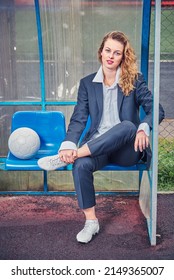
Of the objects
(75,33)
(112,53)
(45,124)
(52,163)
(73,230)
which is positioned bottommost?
(73,230)

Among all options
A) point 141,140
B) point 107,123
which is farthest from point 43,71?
point 141,140

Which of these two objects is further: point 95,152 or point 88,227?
point 88,227

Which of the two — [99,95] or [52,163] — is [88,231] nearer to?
[52,163]

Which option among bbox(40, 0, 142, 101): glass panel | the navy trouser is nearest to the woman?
the navy trouser

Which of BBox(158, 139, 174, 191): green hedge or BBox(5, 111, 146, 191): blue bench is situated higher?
BBox(5, 111, 146, 191): blue bench

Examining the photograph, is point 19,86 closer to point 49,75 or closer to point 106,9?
point 49,75

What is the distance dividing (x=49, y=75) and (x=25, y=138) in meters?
0.72

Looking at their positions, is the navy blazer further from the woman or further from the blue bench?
the blue bench

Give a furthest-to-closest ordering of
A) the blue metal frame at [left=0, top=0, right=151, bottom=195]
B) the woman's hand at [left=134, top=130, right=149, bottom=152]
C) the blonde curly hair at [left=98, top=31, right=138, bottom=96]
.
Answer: the blue metal frame at [left=0, top=0, right=151, bottom=195] < the blonde curly hair at [left=98, top=31, right=138, bottom=96] < the woman's hand at [left=134, top=130, right=149, bottom=152]

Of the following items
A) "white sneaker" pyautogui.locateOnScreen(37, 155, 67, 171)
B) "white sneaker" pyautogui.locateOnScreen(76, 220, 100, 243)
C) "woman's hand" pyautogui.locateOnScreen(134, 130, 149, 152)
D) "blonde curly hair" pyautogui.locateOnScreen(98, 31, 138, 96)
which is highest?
"blonde curly hair" pyautogui.locateOnScreen(98, 31, 138, 96)

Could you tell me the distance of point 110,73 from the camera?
148 inches

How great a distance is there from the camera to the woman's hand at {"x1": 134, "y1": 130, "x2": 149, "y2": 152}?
11.3ft

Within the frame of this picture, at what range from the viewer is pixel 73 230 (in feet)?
12.7

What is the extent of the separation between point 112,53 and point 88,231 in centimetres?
130
